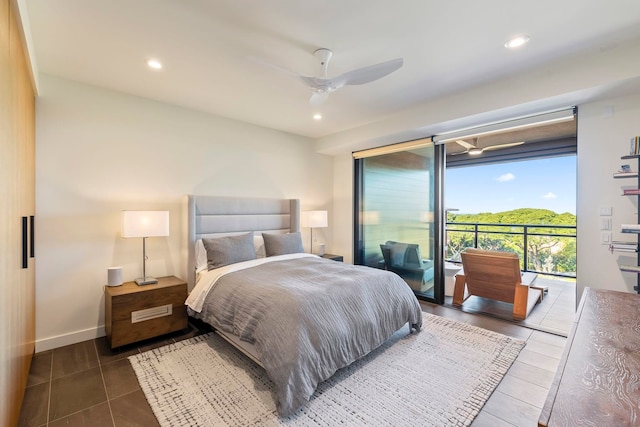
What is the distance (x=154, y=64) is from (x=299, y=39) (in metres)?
1.40

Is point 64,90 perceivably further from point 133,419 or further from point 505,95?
point 505,95

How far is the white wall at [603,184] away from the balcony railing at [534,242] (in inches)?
120

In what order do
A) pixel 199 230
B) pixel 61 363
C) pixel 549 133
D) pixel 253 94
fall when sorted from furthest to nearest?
pixel 549 133 → pixel 199 230 → pixel 253 94 → pixel 61 363

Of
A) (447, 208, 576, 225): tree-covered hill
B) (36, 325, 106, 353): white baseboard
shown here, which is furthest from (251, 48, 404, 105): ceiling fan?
(447, 208, 576, 225): tree-covered hill

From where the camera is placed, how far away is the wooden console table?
744mm

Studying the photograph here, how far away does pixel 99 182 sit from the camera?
9.95 ft

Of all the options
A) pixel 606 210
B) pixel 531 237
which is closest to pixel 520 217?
pixel 531 237

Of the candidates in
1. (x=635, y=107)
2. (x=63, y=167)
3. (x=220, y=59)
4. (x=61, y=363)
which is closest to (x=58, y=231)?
(x=63, y=167)

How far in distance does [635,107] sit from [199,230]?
4.64 m

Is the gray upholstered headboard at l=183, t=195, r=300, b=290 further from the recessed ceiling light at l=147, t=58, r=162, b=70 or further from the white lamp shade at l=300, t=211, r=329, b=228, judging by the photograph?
the recessed ceiling light at l=147, t=58, r=162, b=70

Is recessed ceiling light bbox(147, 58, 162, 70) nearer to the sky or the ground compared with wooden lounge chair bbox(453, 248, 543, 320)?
nearer to the sky

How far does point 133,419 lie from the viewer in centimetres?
183

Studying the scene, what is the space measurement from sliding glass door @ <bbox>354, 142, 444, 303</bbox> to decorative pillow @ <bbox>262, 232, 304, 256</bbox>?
1.57m

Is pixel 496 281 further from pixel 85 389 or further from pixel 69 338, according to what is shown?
pixel 69 338
